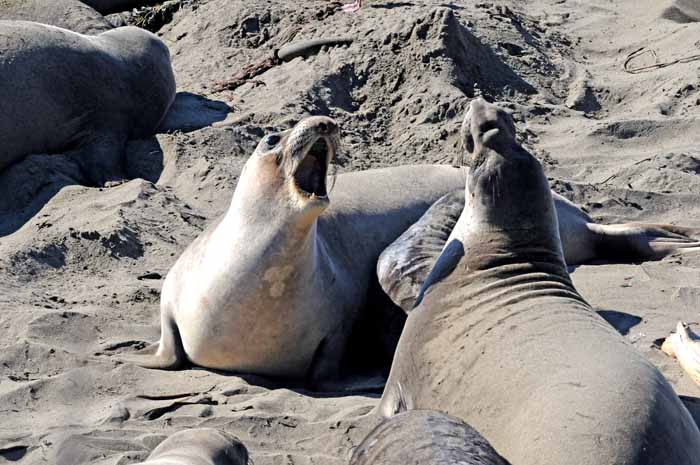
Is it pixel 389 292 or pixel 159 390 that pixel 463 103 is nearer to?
pixel 389 292

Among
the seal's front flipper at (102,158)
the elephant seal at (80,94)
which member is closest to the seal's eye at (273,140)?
the seal's front flipper at (102,158)

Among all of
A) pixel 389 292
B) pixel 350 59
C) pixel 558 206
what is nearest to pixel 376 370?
pixel 389 292

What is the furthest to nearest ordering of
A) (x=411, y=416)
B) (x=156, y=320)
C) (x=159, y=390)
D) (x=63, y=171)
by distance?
(x=63, y=171)
(x=156, y=320)
(x=159, y=390)
(x=411, y=416)

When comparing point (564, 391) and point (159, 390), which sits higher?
point (564, 391)

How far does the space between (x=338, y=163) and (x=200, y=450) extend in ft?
13.9

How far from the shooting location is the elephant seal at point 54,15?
32.1ft

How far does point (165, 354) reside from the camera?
191 inches

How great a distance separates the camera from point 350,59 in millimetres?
8555

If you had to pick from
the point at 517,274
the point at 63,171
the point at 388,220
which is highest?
the point at 517,274

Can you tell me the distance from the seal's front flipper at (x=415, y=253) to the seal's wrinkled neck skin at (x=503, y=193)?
0.53 m

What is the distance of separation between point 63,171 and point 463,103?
9.02 feet

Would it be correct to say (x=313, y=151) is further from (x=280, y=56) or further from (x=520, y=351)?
(x=280, y=56)

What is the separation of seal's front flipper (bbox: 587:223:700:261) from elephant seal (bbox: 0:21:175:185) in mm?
3235

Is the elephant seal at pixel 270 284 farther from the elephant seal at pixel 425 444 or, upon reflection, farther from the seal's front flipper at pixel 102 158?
the seal's front flipper at pixel 102 158
